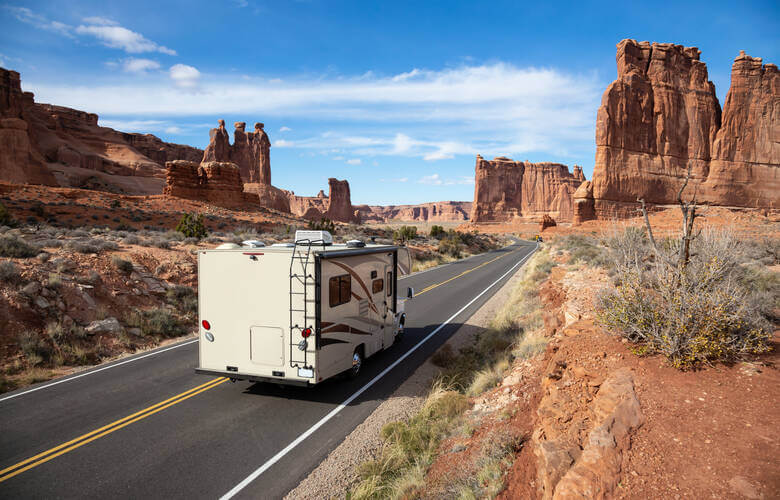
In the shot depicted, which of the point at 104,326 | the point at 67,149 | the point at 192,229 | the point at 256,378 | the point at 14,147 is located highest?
the point at 67,149

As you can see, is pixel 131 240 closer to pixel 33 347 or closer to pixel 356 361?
pixel 33 347

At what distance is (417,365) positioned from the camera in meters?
10.2

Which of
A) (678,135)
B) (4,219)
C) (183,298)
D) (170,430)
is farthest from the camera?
(678,135)

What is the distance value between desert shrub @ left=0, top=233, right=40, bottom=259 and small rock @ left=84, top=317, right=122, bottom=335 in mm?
4420

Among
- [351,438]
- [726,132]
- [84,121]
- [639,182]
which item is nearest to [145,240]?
[351,438]

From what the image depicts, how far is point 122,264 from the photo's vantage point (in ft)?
48.3

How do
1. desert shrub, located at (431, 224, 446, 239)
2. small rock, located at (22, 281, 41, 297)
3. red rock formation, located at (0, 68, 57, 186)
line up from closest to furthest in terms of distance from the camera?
1. small rock, located at (22, 281, 41, 297)
2. red rock formation, located at (0, 68, 57, 186)
3. desert shrub, located at (431, 224, 446, 239)

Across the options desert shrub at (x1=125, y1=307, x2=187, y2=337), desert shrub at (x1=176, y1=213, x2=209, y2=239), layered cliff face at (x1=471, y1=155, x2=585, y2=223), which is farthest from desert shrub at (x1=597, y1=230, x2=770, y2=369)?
layered cliff face at (x1=471, y1=155, x2=585, y2=223)

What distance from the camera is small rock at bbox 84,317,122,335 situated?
11.2m

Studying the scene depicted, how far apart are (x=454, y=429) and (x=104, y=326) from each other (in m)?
10.9

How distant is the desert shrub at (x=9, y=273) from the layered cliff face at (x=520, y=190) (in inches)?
5476

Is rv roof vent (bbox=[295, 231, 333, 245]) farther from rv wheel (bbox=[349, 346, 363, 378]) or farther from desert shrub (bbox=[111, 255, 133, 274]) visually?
desert shrub (bbox=[111, 255, 133, 274])

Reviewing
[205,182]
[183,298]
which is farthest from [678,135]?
[205,182]

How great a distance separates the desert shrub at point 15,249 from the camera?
508 inches
